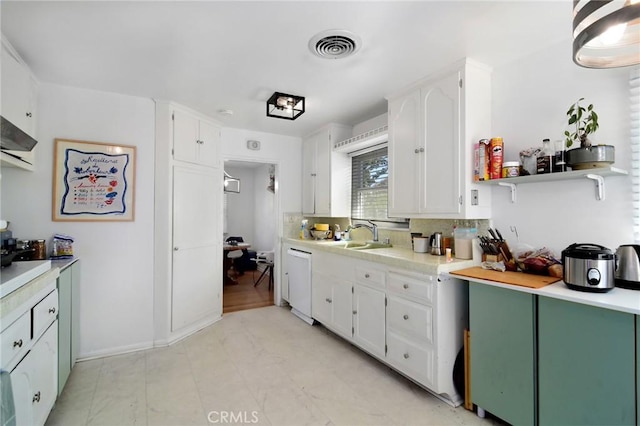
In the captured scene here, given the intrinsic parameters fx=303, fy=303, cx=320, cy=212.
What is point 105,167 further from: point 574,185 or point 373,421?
point 574,185

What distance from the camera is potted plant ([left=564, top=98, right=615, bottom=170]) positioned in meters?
1.64

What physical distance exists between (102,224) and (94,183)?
1.25 ft

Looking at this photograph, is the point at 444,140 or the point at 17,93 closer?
the point at 17,93

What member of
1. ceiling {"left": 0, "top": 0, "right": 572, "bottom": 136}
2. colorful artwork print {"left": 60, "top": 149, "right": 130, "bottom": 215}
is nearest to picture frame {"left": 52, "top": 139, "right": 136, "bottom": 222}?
colorful artwork print {"left": 60, "top": 149, "right": 130, "bottom": 215}

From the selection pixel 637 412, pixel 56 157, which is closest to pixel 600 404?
pixel 637 412

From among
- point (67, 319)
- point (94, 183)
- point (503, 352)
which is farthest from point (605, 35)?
point (94, 183)

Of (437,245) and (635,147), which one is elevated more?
(635,147)

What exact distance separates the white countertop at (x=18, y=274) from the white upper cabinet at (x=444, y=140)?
8.36 feet

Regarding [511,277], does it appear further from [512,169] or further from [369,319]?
[369,319]

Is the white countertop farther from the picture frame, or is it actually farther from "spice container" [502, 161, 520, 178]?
"spice container" [502, 161, 520, 178]

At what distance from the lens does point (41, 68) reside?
2344 millimetres

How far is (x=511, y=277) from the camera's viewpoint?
6.12ft

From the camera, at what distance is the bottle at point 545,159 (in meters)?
1.86
